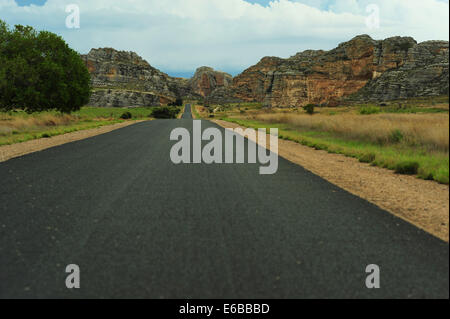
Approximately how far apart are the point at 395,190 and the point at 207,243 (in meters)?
5.01

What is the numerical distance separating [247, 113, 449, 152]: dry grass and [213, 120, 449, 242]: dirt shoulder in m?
0.95

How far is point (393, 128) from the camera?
995 centimetres

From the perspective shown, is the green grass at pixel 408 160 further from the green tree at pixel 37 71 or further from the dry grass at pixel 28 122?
the green tree at pixel 37 71

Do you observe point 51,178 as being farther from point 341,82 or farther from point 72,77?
point 341,82

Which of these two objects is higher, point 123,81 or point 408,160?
point 123,81

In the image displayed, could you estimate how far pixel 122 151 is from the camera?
1344 centimetres

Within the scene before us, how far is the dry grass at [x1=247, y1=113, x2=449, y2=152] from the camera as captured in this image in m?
5.64

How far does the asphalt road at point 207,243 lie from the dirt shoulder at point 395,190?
0.36 meters

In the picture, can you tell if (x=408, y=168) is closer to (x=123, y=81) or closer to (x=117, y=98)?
(x=117, y=98)

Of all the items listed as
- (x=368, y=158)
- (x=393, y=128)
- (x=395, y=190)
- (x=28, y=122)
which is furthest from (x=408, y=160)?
(x=28, y=122)

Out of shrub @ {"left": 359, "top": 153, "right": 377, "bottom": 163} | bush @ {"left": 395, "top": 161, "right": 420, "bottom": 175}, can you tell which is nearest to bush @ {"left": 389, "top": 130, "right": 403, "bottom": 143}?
shrub @ {"left": 359, "top": 153, "right": 377, "bottom": 163}

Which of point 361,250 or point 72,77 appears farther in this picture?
point 72,77

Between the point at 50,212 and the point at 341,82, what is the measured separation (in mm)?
102784

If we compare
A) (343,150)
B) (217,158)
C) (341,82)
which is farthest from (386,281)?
(341,82)
